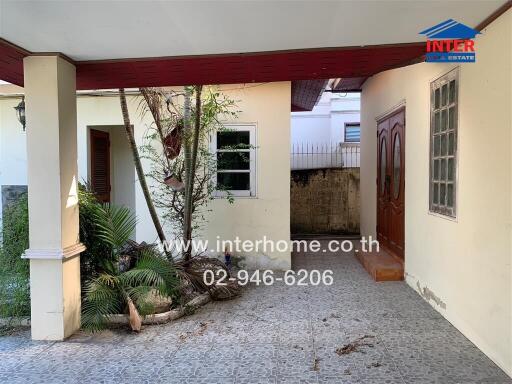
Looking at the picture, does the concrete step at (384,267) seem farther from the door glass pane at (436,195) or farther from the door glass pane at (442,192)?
the door glass pane at (442,192)

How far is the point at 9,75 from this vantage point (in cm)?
427

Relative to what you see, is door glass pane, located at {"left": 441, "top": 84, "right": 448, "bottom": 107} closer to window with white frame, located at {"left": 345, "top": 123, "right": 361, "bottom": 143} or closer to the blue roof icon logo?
the blue roof icon logo

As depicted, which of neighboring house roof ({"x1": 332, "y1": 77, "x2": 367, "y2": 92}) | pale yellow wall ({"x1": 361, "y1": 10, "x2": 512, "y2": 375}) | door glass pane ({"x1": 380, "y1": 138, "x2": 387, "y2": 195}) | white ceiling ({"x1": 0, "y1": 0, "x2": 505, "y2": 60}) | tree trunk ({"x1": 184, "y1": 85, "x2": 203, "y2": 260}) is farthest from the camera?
neighboring house roof ({"x1": 332, "y1": 77, "x2": 367, "y2": 92})

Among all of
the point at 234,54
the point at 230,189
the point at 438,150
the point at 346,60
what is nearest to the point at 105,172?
the point at 230,189

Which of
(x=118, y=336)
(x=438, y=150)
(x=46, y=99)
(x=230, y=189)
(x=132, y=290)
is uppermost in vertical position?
(x=46, y=99)

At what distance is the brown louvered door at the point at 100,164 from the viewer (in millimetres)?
7043

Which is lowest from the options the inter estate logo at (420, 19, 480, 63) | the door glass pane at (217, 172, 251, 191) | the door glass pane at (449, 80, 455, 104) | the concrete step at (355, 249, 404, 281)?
the concrete step at (355, 249, 404, 281)

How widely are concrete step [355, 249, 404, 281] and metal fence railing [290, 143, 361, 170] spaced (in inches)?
199

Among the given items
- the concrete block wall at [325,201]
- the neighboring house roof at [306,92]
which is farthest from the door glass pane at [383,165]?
the concrete block wall at [325,201]

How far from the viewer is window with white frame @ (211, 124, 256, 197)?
21.2ft

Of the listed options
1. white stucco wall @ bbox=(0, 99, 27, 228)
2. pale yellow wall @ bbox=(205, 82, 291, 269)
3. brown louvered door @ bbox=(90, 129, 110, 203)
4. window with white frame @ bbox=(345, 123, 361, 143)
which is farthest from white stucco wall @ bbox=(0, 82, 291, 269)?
window with white frame @ bbox=(345, 123, 361, 143)

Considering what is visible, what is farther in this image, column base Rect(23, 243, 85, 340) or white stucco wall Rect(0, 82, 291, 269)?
white stucco wall Rect(0, 82, 291, 269)

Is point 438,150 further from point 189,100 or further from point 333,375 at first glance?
point 189,100

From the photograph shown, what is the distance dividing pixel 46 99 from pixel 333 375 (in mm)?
3548
